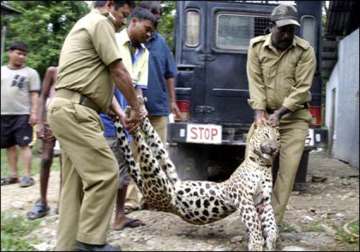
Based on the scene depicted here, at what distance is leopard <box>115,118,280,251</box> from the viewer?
4.36m

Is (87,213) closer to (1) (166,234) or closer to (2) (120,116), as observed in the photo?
(2) (120,116)

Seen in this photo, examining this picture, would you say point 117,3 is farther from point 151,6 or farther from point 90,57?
point 151,6

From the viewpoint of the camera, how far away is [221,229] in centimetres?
493

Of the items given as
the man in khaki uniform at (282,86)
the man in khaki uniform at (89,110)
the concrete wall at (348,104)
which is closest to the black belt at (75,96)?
the man in khaki uniform at (89,110)

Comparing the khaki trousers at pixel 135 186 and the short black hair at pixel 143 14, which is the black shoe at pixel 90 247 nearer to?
the khaki trousers at pixel 135 186

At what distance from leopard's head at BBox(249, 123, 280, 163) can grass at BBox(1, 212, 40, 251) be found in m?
1.85

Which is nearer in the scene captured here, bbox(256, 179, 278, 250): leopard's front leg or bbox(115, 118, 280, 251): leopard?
bbox(256, 179, 278, 250): leopard's front leg

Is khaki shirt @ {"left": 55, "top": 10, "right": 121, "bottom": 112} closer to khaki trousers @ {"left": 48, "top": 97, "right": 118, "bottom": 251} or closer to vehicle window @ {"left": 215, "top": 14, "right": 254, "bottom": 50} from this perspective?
khaki trousers @ {"left": 48, "top": 97, "right": 118, "bottom": 251}

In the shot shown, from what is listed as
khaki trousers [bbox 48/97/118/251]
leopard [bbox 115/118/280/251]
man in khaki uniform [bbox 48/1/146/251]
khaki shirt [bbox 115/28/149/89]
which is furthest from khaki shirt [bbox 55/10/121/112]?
khaki shirt [bbox 115/28/149/89]

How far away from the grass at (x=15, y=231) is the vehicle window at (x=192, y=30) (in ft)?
9.41

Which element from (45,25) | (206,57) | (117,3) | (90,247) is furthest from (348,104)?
(90,247)

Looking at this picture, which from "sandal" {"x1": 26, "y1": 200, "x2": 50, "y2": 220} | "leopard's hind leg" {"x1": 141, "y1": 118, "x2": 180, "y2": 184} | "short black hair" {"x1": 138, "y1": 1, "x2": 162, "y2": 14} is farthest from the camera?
"sandal" {"x1": 26, "y1": 200, "x2": 50, "y2": 220}

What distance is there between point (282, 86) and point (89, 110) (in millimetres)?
1703

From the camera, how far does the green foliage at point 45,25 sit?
9.17m
